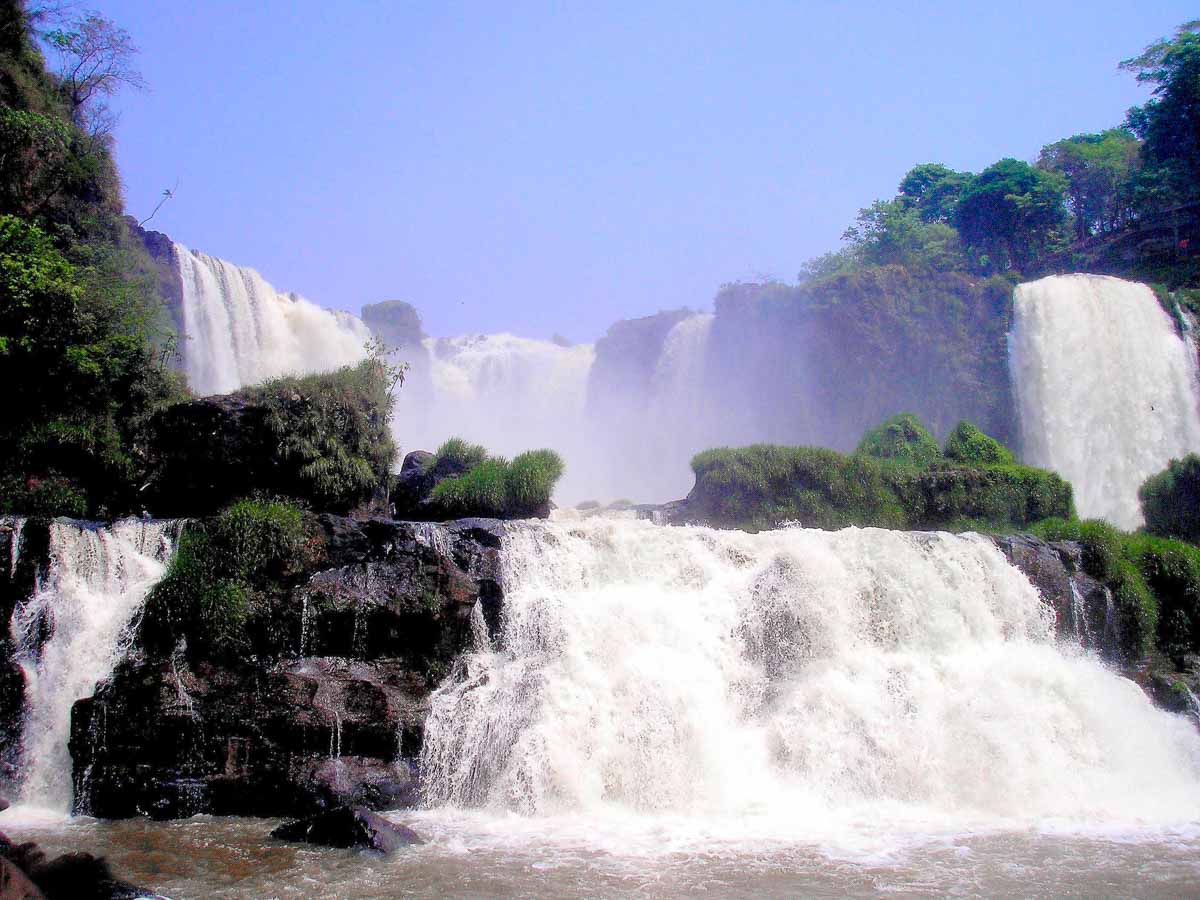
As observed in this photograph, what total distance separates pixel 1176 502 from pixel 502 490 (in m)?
16.5

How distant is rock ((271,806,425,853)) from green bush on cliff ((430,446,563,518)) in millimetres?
7979

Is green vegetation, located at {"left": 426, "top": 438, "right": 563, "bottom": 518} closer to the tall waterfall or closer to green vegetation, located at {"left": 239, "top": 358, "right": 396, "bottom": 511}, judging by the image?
green vegetation, located at {"left": 239, "top": 358, "right": 396, "bottom": 511}

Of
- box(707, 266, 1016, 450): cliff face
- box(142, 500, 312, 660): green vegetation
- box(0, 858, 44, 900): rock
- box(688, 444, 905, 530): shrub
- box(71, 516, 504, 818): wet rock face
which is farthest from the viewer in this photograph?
box(707, 266, 1016, 450): cliff face

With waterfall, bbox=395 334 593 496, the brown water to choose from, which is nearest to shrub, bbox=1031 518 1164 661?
the brown water

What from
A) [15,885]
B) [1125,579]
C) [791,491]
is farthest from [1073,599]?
[15,885]

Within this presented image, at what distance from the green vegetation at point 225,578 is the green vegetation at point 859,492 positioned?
9.95 meters

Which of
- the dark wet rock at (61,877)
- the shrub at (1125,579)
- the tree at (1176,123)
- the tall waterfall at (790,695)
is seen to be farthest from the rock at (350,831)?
the tree at (1176,123)

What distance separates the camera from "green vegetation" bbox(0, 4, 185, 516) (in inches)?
623

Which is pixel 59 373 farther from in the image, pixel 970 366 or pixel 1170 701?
pixel 970 366

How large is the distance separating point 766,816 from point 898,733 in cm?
234

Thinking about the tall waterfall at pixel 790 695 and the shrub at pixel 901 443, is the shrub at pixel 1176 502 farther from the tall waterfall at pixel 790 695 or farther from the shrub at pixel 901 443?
the tall waterfall at pixel 790 695

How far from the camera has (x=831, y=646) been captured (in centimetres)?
1312

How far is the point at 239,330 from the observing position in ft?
92.7

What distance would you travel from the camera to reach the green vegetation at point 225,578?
455 inches
